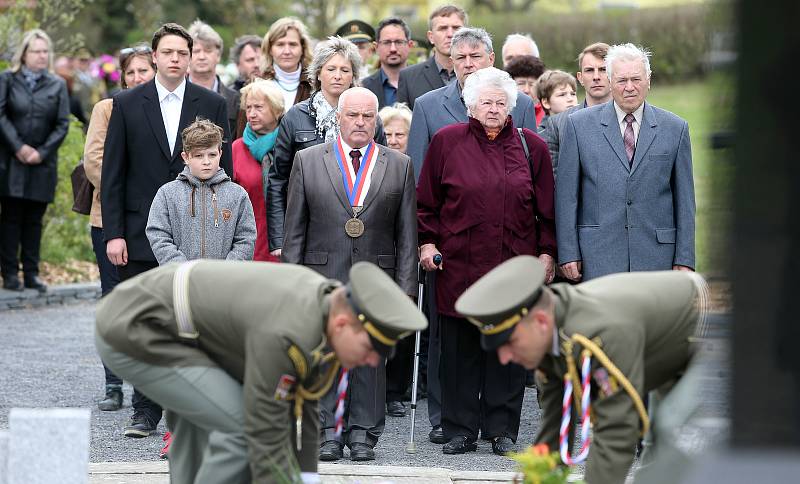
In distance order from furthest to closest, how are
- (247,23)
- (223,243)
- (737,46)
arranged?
(247,23)
(223,243)
(737,46)

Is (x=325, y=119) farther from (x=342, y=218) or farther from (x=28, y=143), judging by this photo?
(x=28, y=143)

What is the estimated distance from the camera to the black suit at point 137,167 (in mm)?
8398

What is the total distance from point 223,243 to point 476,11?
28724 mm

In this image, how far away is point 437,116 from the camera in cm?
884

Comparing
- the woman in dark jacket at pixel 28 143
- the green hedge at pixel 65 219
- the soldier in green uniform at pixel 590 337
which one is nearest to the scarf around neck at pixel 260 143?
the soldier in green uniform at pixel 590 337

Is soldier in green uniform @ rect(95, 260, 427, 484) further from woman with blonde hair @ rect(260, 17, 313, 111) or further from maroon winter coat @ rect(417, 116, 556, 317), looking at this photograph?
woman with blonde hair @ rect(260, 17, 313, 111)

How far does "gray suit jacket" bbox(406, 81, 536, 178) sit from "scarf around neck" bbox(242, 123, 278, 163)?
1026 millimetres

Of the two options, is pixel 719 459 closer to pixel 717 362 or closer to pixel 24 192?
pixel 717 362

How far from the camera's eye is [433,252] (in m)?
8.26

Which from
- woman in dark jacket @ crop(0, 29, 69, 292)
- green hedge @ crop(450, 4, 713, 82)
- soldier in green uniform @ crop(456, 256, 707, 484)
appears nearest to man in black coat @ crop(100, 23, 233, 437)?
soldier in green uniform @ crop(456, 256, 707, 484)

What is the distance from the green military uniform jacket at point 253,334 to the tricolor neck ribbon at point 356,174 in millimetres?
2340

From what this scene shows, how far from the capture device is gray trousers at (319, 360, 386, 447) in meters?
7.88

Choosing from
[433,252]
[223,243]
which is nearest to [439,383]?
[433,252]

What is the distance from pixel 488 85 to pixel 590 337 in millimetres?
3100
